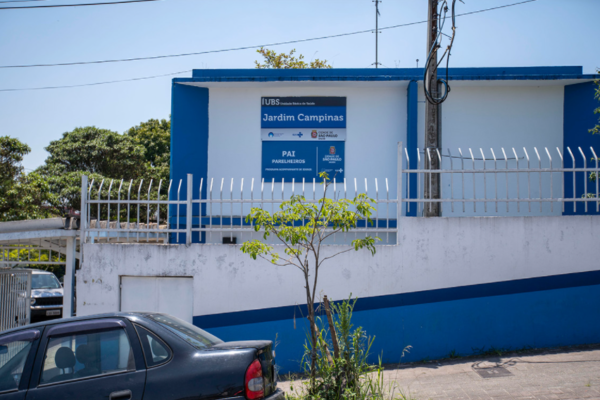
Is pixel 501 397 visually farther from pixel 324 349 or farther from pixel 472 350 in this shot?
pixel 324 349

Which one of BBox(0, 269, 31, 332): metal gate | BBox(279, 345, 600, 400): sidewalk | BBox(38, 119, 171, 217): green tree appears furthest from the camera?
BBox(38, 119, 171, 217): green tree

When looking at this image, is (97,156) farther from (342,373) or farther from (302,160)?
(342,373)

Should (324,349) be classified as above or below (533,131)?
below

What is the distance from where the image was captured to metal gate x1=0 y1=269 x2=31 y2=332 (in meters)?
8.46

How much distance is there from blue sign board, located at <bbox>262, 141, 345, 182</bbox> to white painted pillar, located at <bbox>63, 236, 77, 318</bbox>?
4.03 meters

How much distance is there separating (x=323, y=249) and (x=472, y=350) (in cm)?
245

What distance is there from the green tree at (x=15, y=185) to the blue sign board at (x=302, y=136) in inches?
353

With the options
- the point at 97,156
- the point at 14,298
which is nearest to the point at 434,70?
the point at 14,298

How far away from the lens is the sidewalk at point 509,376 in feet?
17.1

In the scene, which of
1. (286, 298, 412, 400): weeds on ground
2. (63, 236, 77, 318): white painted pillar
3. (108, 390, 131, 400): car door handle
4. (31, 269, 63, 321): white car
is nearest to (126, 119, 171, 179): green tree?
(31, 269, 63, 321): white car

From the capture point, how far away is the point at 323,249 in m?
6.68

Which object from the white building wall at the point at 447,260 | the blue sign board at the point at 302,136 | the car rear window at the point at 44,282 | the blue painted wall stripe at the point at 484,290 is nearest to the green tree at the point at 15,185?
the car rear window at the point at 44,282

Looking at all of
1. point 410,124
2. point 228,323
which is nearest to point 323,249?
point 228,323

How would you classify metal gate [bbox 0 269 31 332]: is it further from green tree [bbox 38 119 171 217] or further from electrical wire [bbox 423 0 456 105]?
green tree [bbox 38 119 171 217]
